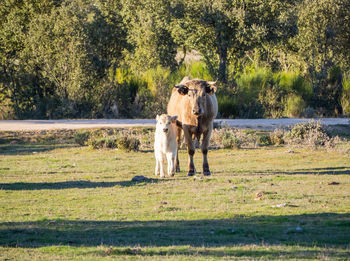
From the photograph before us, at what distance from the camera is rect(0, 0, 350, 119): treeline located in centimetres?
3384

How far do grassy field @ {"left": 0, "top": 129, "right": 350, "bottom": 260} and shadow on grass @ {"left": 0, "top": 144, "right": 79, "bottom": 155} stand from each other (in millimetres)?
3137

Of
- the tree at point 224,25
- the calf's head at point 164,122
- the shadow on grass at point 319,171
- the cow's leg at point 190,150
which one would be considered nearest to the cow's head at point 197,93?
the calf's head at point 164,122

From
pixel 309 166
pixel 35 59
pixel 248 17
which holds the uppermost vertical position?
pixel 248 17

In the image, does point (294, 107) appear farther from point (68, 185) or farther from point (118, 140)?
point (68, 185)

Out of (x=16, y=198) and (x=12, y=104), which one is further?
(x=12, y=104)

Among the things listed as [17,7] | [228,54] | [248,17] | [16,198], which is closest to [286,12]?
[248,17]

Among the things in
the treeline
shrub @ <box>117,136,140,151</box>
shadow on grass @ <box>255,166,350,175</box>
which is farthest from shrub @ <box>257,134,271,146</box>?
the treeline

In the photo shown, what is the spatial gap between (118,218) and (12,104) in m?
25.5

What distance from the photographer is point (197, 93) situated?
1589cm

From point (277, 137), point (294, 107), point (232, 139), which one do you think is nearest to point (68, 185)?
point (232, 139)

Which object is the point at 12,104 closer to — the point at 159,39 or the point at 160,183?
the point at 159,39

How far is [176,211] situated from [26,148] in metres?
13.6

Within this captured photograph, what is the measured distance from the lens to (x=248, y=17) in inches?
1334

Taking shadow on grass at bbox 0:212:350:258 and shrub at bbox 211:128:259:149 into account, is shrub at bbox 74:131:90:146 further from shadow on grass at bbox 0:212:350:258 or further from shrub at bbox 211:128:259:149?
shadow on grass at bbox 0:212:350:258
